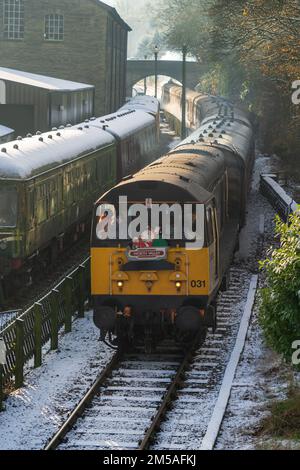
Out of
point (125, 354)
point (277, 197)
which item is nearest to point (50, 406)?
point (125, 354)

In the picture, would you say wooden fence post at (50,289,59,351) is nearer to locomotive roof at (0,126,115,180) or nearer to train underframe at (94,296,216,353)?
train underframe at (94,296,216,353)

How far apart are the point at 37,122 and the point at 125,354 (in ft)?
97.1

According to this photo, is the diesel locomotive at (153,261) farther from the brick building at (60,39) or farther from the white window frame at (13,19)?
the white window frame at (13,19)

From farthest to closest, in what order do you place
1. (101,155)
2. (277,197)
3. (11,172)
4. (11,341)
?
(277,197), (101,155), (11,172), (11,341)

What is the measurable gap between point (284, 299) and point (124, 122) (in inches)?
950

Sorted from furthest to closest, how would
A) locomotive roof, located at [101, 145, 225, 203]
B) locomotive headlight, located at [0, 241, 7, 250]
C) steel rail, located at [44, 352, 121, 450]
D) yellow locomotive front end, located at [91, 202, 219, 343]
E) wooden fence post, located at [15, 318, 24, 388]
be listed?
locomotive headlight, located at [0, 241, 7, 250] < locomotive roof, located at [101, 145, 225, 203] < yellow locomotive front end, located at [91, 202, 219, 343] < wooden fence post, located at [15, 318, 24, 388] < steel rail, located at [44, 352, 121, 450]

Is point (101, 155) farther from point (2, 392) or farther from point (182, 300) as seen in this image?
point (2, 392)

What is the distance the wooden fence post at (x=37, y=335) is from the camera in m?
17.3

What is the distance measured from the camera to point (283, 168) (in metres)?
47.4

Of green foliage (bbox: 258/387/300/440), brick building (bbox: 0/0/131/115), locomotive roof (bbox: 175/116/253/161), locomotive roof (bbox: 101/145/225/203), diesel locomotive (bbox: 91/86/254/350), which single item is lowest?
green foliage (bbox: 258/387/300/440)

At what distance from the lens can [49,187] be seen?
2406 centimetres

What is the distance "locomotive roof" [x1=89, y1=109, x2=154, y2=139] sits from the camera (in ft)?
112

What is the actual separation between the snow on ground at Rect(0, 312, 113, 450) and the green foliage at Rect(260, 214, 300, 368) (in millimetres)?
3104

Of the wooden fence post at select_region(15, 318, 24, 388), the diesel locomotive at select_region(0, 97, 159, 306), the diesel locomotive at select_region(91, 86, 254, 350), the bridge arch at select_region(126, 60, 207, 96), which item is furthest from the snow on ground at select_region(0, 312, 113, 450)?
the bridge arch at select_region(126, 60, 207, 96)
